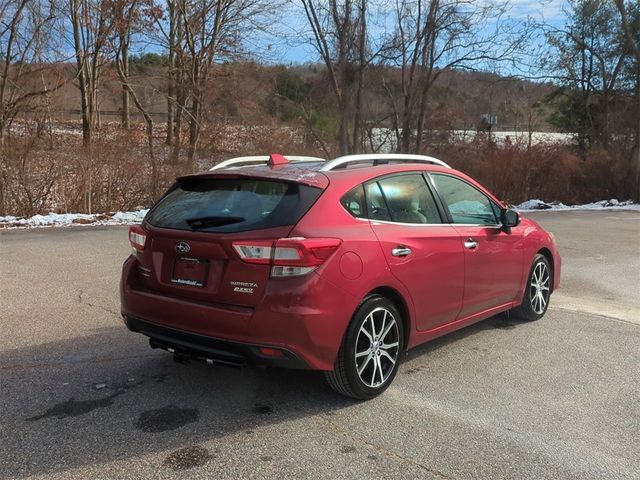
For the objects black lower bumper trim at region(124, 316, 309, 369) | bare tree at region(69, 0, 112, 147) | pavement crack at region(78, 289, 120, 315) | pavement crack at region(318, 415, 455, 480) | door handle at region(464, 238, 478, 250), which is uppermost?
bare tree at region(69, 0, 112, 147)

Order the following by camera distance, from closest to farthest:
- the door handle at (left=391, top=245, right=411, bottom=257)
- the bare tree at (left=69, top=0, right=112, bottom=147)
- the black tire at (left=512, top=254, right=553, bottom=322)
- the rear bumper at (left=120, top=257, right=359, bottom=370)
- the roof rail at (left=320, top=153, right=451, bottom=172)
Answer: the rear bumper at (left=120, top=257, right=359, bottom=370)
the door handle at (left=391, top=245, right=411, bottom=257)
the roof rail at (left=320, top=153, right=451, bottom=172)
the black tire at (left=512, top=254, right=553, bottom=322)
the bare tree at (left=69, top=0, right=112, bottom=147)

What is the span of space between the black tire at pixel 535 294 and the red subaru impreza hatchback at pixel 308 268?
51.0 inches

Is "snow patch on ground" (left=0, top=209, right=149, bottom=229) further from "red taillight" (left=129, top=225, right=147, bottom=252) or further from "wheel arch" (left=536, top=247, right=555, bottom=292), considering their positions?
"wheel arch" (left=536, top=247, right=555, bottom=292)

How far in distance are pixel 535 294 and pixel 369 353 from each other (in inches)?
112

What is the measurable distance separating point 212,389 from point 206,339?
2.27 ft

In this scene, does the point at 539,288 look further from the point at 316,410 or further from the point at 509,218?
the point at 316,410

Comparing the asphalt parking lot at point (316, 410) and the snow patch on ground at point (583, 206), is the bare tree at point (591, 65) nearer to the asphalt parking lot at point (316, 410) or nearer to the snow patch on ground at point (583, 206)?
the snow patch on ground at point (583, 206)

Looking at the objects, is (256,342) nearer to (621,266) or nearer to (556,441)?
(556,441)

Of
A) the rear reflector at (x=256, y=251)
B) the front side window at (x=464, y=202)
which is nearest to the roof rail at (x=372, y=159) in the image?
the front side window at (x=464, y=202)

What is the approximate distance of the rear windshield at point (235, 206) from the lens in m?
3.79

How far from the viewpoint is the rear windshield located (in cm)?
379

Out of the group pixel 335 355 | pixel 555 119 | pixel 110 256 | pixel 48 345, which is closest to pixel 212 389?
pixel 335 355

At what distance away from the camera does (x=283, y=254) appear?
3.60 meters

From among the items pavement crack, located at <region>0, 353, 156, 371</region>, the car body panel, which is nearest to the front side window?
the car body panel
